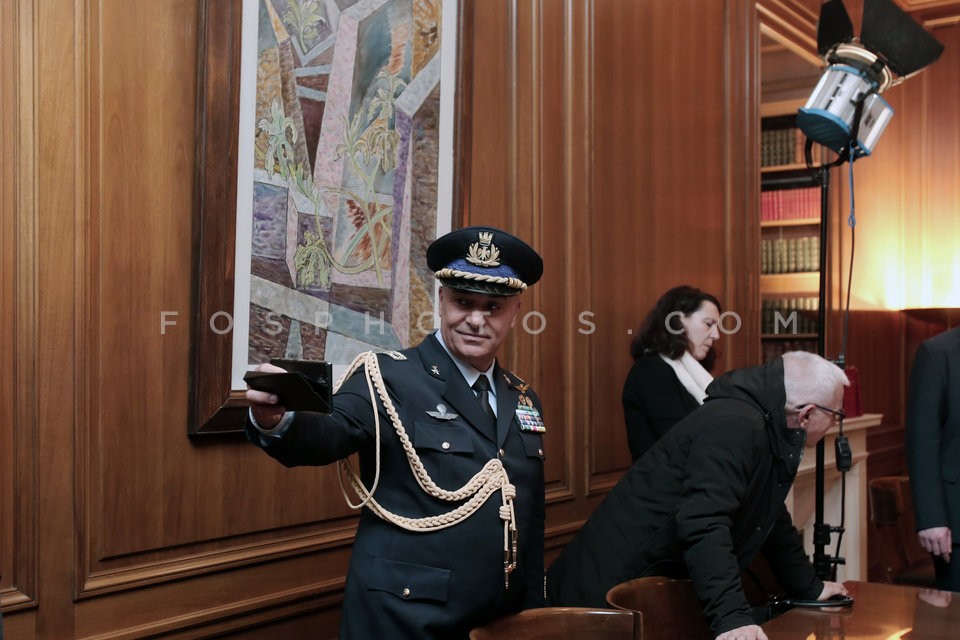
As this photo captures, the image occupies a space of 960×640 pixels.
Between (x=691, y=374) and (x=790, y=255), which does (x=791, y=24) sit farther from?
(x=691, y=374)

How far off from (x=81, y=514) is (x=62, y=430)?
0.19 metres

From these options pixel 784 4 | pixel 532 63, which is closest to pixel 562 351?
pixel 532 63

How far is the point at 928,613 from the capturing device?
7.82 feet

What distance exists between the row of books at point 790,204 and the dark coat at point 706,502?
4.38 m

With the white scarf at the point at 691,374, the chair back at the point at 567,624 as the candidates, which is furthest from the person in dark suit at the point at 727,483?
the white scarf at the point at 691,374

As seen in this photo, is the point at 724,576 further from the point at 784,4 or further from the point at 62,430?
the point at 784,4

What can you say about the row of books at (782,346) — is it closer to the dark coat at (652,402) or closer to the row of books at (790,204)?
the row of books at (790,204)

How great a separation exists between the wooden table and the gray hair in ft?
1.65

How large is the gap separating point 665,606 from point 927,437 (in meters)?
1.51

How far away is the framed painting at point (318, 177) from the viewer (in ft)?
8.11

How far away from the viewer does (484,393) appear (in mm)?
2180

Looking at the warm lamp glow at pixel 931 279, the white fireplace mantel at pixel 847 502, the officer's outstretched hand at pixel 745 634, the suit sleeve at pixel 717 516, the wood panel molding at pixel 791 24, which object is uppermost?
the wood panel molding at pixel 791 24

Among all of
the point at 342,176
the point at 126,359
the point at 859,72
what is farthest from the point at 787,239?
the point at 126,359

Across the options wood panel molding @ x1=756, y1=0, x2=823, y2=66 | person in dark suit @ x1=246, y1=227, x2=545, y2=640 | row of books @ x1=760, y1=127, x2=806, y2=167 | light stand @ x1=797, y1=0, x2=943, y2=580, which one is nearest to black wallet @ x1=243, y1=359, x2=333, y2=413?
person in dark suit @ x1=246, y1=227, x2=545, y2=640
